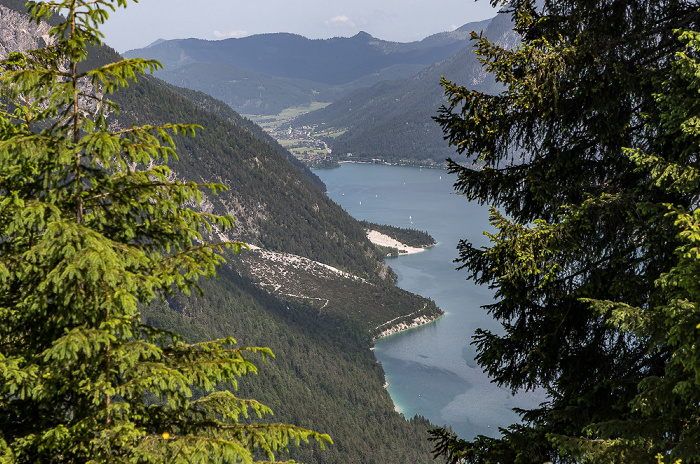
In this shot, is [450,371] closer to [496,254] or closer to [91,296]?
[496,254]

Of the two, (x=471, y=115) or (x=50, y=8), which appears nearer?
(x=50, y=8)

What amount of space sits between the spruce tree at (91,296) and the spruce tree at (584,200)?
4432 millimetres

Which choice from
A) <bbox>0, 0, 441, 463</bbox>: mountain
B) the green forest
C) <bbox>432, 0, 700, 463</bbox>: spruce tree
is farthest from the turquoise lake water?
the green forest

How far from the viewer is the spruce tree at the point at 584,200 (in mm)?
8891

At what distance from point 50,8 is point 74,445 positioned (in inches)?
232

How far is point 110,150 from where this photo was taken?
764cm

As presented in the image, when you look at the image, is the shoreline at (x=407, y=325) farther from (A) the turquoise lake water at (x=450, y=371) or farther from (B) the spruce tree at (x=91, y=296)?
(B) the spruce tree at (x=91, y=296)

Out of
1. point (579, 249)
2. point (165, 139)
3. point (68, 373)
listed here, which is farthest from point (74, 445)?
point (579, 249)

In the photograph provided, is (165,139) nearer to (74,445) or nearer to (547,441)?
(74,445)

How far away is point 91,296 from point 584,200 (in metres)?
8.07

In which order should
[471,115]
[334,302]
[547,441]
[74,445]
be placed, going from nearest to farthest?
[74,445]
[547,441]
[471,115]
[334,302]

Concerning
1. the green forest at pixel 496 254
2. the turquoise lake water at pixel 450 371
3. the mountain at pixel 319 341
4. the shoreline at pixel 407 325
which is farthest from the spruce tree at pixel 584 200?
the shoreline at pixel 407 325

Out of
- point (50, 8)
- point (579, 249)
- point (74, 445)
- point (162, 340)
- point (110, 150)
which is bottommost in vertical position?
Answer: point (74, 445)

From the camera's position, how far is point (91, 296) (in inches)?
299
